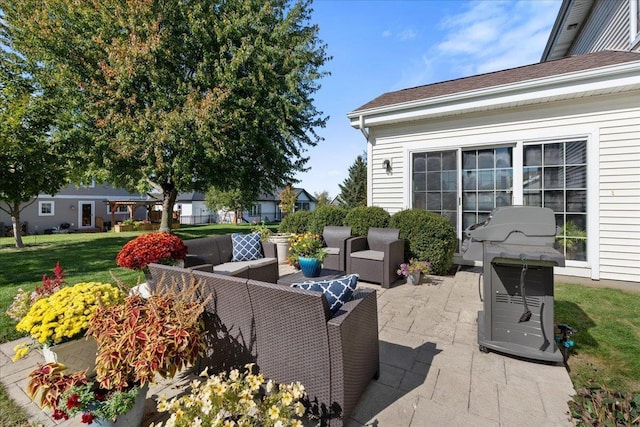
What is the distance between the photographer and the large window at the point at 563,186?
4855mm

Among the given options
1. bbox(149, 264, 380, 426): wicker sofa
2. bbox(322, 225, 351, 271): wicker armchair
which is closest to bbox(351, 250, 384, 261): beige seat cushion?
bbox(322, 225, 351, 271): wicker armchair

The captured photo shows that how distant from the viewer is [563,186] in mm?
4969

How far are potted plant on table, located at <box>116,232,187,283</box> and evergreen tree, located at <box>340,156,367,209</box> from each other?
1944 cm

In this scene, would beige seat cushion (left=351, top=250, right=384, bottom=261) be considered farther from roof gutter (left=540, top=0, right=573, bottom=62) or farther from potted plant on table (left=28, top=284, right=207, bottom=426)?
roof gutter (left=540, top=0, right=573, bottom=62)

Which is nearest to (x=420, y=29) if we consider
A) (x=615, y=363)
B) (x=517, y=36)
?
(x=517, y=36)

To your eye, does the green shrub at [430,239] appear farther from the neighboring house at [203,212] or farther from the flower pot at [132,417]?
the neighboring house at [203,212]

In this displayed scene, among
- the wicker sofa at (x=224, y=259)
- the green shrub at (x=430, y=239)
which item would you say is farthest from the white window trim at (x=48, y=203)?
the green shrub at (x=430, y=239)

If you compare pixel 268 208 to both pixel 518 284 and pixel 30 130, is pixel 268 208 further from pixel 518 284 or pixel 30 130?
pixel 518 284

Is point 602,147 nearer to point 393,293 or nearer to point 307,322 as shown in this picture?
point 393,293

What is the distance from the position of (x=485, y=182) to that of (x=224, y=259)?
5.37 m

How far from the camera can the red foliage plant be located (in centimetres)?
346

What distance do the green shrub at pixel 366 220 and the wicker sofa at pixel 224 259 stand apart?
73.4 inches

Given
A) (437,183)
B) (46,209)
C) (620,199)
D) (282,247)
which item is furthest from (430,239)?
(46,209)

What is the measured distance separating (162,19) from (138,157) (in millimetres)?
4477
